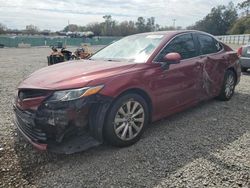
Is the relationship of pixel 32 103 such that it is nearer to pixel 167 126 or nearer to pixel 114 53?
pixel 114 53

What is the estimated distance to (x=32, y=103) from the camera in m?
3.14

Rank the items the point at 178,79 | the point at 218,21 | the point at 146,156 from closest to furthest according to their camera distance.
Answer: the point at 146,156
the point at 178,79
the point at 218,21

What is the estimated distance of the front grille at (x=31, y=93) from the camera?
313 centimetres

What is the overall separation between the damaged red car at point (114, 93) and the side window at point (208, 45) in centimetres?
14

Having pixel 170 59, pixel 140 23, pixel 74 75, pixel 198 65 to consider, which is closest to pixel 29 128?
pixel 74 75

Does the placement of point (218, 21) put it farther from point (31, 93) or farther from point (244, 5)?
point (31, 93)

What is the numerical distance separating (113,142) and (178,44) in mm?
2090

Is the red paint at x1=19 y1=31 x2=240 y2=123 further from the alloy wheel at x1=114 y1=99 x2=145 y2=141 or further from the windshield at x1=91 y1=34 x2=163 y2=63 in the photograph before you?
the alloy wheel at x1=114 y1=99 x2=145 y2=141

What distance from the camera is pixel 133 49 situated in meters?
4.34

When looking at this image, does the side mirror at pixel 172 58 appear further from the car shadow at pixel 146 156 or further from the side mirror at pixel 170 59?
the car shadow at pixel 146 156

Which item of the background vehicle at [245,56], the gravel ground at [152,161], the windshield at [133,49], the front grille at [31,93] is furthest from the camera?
the background vehicle at [245,56]

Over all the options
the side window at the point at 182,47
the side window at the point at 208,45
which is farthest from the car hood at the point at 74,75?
the side window at the point at 208,45

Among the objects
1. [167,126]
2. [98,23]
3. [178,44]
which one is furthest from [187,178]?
[98,23]

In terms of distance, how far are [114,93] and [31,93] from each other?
1034 millimetres
